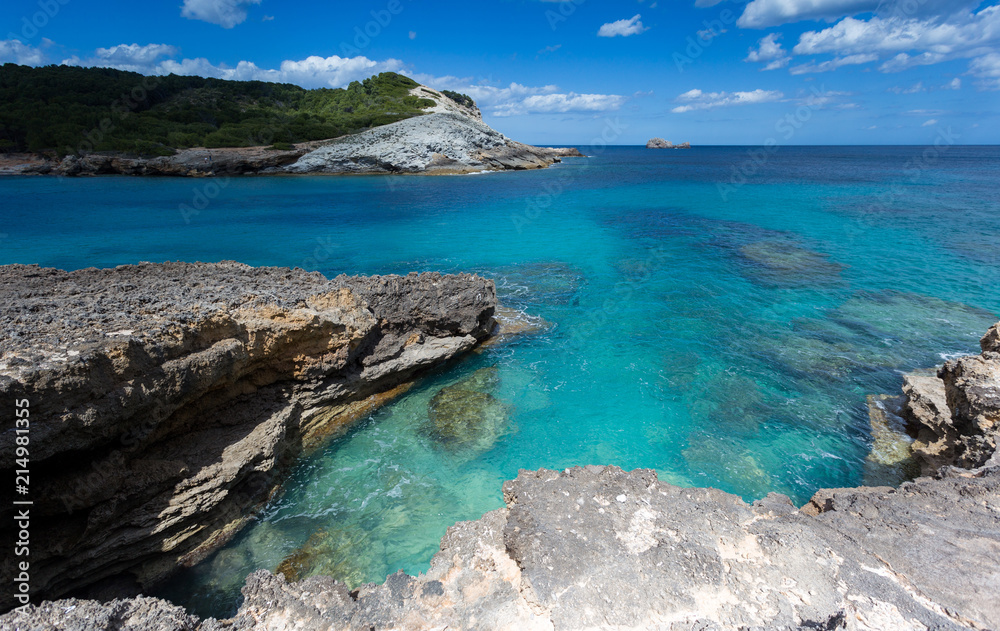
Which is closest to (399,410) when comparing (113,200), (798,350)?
(798,350)

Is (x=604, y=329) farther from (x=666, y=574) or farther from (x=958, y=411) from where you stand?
(x=666, y=574)

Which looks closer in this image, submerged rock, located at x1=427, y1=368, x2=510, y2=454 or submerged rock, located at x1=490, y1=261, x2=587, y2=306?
submerged rock, located at x1=427, y1=368, x2=510, y2=454

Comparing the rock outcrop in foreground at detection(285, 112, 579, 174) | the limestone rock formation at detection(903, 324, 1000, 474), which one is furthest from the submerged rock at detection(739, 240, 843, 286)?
the rock outcrop in foreground at detection(285, 112, 579, 174)

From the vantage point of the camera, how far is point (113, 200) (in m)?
37.3

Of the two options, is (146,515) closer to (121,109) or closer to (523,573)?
(523,573)

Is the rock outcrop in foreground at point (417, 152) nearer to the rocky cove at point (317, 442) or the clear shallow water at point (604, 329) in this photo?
the clear shallow water at point (604, 329)

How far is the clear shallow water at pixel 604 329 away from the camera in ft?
28.2

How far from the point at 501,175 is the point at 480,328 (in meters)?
51.2

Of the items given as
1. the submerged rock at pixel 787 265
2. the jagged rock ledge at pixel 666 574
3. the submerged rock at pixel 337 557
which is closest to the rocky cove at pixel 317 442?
the jagged rock ledge at pixel 666 574

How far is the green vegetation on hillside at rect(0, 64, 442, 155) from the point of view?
58469mm

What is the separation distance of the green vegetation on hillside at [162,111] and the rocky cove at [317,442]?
63412mm

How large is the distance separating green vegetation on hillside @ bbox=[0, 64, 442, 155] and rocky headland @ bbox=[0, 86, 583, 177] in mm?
2749

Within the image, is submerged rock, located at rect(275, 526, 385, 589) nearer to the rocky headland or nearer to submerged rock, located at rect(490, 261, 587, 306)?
submerged rock, located at rect(490, 261, 587, 306)

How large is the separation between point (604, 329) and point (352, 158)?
55.9 metres
